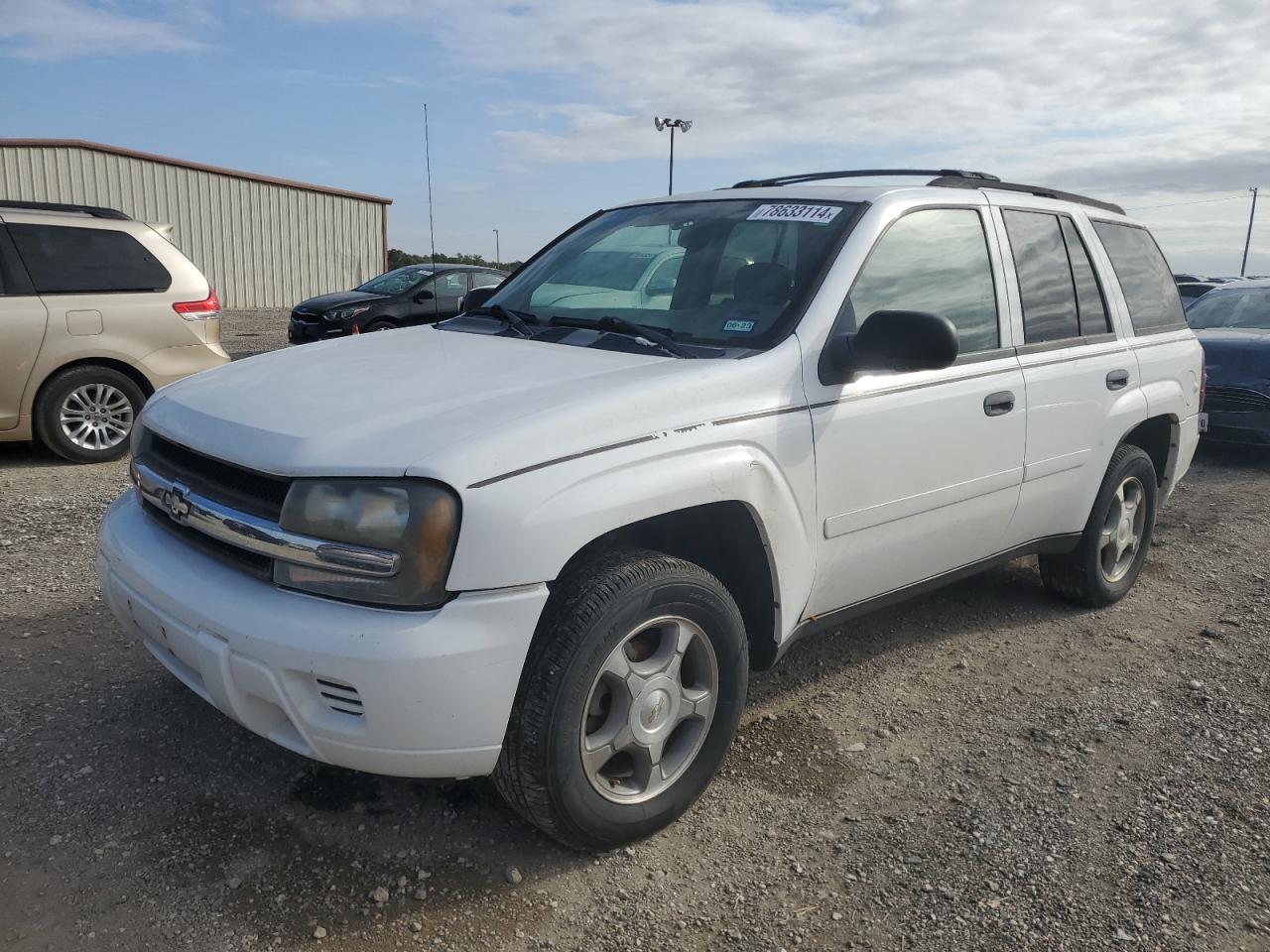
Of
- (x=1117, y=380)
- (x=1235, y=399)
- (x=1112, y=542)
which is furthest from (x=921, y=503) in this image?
(x=1235, y=399)

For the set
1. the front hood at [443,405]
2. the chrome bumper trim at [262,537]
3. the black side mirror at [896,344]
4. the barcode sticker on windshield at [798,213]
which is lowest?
the chrome bumper trim at [262,537]

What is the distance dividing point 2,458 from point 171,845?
5793 mm

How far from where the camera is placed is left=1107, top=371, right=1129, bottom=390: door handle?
4.21m

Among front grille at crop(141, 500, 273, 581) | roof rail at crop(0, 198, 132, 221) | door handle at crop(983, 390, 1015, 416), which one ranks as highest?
roof rail at crop(0, 198, 132, 221)

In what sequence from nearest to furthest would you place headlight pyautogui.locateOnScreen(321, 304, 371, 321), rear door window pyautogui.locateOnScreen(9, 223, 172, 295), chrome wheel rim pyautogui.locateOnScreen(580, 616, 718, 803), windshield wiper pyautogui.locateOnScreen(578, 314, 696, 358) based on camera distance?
1. chrome wheel rim pyautogui.locateOnScreen(580, 616, 718, 803)
2. windshield wiper pyautogui.locateOnScreen(578, 314, 696, 358)
3. rear door window pyautogui.locateOnScreen(9, 223, 172, 295)
4. headlight pyautogui.locateOnScreen(321, 304, 371, 321)

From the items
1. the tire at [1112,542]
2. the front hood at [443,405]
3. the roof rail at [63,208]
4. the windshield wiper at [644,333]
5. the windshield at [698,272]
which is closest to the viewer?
the front hood at [443,405]

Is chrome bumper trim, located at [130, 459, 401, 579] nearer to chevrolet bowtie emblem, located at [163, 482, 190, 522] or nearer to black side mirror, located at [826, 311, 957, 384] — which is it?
chevrolet bowtie emblem, located at [163, 482, 190, 522]

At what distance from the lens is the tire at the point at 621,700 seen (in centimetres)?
241

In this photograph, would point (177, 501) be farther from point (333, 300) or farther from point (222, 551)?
point (333, 300)

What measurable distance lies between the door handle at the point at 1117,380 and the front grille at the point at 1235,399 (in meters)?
4.53

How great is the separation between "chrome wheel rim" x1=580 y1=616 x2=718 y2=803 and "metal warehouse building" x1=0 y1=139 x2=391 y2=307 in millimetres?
24071

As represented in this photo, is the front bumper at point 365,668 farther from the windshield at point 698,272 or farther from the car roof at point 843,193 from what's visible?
the car roof at point 843,193

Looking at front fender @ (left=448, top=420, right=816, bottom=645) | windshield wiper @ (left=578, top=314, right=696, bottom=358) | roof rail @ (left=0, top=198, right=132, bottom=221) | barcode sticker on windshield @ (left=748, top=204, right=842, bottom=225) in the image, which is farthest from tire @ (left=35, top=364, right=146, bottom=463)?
front fender @ (left=448, top=420, right=816, bottom=645)

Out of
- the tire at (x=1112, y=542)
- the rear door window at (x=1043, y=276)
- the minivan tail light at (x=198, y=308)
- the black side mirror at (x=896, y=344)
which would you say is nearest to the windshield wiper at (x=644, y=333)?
the black side mirror at (x=896, y=344)
